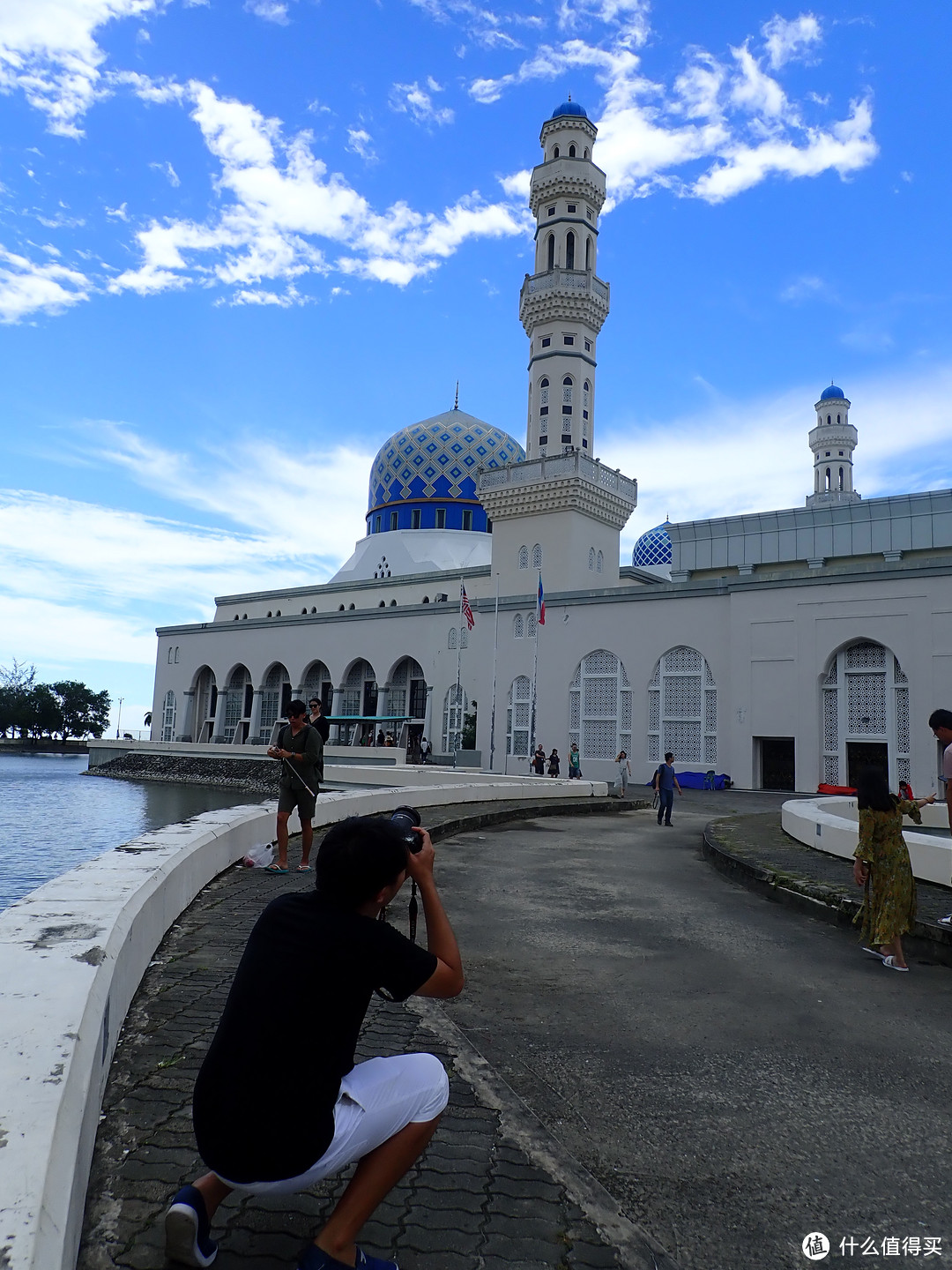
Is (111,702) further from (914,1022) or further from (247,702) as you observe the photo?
(914,1022)

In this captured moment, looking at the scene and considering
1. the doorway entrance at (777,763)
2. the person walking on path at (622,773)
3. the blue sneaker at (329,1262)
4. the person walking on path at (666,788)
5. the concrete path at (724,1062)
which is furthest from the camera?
the doorway entrance at (777,763)

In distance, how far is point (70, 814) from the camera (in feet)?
69.4

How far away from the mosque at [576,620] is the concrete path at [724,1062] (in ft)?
69.0

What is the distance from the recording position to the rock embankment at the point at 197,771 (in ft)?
109

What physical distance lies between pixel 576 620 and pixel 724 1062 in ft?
95.5

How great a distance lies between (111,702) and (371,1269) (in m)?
82.9

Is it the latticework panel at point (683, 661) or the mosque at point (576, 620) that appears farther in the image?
the latticework panel at point (683, 661)

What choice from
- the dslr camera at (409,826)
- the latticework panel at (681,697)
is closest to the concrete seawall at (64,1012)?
the dslr camera at (409,826)

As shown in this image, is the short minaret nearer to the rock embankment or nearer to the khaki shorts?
the rock embankment

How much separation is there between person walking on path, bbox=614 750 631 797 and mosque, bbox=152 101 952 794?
74 cm

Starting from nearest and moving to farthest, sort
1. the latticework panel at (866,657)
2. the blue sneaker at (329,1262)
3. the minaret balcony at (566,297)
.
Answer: the blue sneaker at (329,1262), the latticework panel at (866,657), the minaret balcony at (566,297)

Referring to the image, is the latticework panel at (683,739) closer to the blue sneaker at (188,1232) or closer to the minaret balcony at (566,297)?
the minaret balcony at (566,297)

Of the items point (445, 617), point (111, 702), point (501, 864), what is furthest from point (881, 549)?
point (111, 702)

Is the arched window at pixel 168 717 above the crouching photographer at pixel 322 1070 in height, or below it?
above
